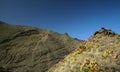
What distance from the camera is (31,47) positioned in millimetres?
132250

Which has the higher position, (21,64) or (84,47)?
(21,64)

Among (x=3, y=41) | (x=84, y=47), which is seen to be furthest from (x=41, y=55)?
(x=84, y=47)

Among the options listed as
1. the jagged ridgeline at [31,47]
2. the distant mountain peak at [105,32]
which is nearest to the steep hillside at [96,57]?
the distant mountain peak at [105,32]

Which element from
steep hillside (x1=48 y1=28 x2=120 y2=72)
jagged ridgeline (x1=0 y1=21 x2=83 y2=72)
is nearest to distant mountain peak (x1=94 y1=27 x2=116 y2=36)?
steep hillside (x1=48 y1=28 x2=120 y2=72)

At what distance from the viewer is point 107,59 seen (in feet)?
34.3

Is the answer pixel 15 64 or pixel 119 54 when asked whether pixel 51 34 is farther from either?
pixel 119 54

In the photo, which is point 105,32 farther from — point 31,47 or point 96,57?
point 31,47

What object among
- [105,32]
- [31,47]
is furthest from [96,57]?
[31,47]

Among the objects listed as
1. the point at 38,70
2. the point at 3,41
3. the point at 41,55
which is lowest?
the point at 38,70

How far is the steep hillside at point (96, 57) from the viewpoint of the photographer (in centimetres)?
1026

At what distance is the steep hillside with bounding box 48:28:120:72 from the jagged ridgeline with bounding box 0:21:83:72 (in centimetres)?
9091

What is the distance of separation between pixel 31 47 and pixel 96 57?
402 feet

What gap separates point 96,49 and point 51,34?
134m

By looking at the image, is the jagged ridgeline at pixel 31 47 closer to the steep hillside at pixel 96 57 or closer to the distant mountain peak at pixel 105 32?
the distant mountain peak at pixel 105 32
